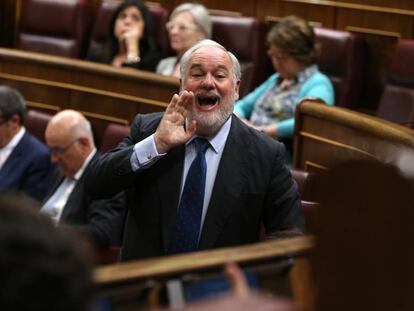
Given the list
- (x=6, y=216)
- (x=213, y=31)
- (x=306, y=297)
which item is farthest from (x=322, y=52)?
(x=6, y=216)

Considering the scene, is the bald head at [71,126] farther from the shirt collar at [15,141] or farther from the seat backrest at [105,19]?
the seat backrest at [105,19]

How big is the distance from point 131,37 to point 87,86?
0.23 metres

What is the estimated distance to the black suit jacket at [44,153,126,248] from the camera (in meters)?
1.46

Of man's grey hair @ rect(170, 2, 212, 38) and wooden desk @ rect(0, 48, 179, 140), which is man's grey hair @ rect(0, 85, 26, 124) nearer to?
wooden desk @ rect(0, 48, 179, 140)

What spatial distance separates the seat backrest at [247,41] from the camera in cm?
215

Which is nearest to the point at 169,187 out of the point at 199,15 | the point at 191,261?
the point at 191,261

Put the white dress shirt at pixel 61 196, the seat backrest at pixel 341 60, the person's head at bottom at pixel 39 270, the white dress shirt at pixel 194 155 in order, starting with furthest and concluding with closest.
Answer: the seat backrest at pixel 341 60
the white dress shirt at pixel 61 196
the white dress shirt at pixel 194 155
the person's head at bottom at pixel 39 270

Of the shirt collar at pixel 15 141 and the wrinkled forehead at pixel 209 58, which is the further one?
the shirt collar at pixel 15 141

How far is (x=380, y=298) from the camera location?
1.87ft

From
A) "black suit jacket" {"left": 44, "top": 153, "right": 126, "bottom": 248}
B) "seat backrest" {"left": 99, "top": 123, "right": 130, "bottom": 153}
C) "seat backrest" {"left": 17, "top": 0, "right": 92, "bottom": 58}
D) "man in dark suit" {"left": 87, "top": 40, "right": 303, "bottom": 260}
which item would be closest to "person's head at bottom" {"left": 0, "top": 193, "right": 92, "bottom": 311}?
"man in dark suit" {"left": 87, "top": 40, "right": 303, "bottom": 260}

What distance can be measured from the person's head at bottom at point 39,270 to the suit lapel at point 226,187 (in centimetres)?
65

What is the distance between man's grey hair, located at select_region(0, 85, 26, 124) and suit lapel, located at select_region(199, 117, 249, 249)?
860 millimetres

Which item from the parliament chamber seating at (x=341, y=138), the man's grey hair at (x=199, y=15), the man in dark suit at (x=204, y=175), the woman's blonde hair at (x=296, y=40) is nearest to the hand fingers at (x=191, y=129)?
the man in dark suit at (x=204, y=175)

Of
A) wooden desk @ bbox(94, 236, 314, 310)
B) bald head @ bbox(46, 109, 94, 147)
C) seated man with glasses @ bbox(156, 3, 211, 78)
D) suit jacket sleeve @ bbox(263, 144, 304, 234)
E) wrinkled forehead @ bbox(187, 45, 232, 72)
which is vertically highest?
→ wrinkled forehead @ bbox(187, 45, 232, 72)
